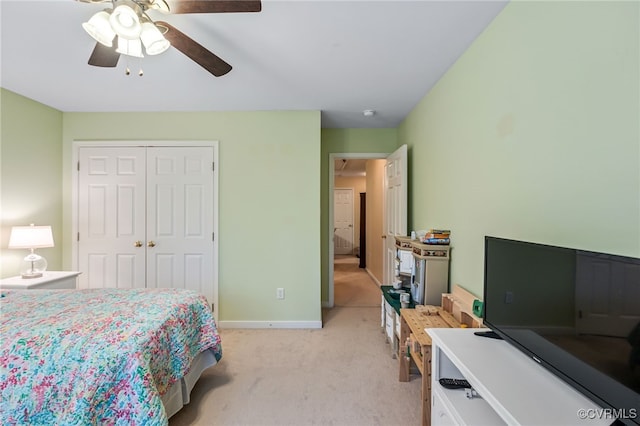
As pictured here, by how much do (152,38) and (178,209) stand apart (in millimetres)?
2102

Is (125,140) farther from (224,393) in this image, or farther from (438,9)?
(438,9)

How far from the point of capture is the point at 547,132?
1270 millimetres

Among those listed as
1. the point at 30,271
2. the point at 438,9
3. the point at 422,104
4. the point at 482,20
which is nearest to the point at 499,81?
the point at 482,20

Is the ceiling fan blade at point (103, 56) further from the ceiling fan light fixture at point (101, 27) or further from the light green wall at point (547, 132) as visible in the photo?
the light green wall at point (547, 132)

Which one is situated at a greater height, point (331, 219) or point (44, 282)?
point (331, 219)

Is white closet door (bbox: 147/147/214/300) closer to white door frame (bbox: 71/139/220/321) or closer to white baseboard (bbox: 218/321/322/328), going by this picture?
white door frame (bbox: 71/139/220/321)

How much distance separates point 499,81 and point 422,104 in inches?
50.3

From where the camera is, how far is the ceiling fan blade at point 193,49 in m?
1.49

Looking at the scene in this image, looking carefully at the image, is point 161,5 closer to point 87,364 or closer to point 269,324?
point 87,364

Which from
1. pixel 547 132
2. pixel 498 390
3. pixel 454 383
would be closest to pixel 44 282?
pixel 454 383

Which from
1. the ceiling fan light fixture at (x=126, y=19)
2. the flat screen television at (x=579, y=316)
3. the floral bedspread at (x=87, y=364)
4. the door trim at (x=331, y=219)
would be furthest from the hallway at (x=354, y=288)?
the ceiling fan light fixture at (x=126, y=19)

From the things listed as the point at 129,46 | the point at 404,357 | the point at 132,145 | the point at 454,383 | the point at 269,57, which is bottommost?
the point at 404,357

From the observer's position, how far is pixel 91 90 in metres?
2.65
